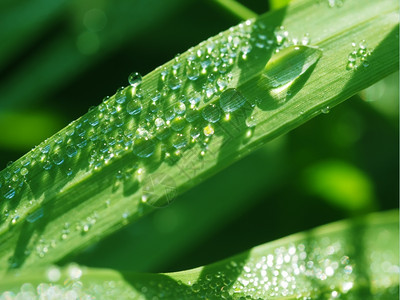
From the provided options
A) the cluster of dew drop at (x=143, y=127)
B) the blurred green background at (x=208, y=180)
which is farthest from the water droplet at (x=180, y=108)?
the blurred green background at (x=208, y=180)

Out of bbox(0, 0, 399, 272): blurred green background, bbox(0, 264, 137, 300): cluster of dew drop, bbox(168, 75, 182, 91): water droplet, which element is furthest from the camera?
bbox(0, 0, 399, 272): blurred green background

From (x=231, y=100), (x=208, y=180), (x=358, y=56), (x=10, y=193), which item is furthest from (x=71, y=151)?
(x=208, y=180)

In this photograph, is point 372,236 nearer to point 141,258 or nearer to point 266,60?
point 266,60

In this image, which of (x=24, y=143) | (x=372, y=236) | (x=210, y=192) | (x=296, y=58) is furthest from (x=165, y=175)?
(x=24, y=143)

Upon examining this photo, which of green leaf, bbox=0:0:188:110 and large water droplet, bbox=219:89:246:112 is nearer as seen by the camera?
large water droplet, bbox=219:89:246:112

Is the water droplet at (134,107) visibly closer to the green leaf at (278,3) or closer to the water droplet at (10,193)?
the water droplet at (10,193)

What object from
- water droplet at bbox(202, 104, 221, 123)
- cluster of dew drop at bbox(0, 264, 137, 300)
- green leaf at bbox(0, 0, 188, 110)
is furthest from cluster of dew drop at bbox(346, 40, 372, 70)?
green leaf at bbox(0, 0, 188, 110)

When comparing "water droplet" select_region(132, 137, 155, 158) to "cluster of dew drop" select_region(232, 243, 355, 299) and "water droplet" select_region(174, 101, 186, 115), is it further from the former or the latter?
"cluster of dew drop" select_region(232, 243, 355, 299)

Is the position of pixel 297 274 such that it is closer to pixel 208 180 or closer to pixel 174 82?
pixel 174 82
